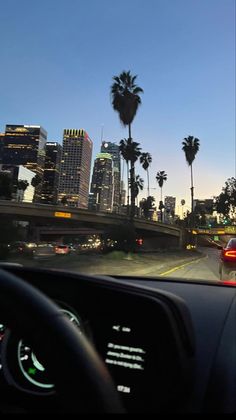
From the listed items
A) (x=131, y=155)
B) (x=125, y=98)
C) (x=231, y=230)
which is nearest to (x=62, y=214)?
(x=131, y=155)

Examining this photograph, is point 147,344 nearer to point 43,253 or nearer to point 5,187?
point 43,253

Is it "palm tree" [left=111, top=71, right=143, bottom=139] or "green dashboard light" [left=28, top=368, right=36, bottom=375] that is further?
"palm tree" [left=111, top=71, right=143, bottom=139]

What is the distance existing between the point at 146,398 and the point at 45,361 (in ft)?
2.51

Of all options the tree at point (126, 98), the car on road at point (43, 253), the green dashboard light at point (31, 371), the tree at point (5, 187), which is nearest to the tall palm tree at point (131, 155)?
the tree at point (126, 98)

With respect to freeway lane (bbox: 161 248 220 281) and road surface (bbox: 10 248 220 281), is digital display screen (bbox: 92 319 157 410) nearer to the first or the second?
freeway lane (bbox: 161 248 220 281)

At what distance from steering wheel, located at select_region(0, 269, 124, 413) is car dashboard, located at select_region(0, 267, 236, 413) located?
0.08m

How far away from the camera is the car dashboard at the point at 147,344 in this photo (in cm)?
207

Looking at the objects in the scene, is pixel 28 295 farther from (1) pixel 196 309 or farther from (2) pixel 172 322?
(1) pixel 196 309

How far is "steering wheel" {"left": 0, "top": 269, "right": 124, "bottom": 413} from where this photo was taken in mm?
1603

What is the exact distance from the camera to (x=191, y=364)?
2100 mm

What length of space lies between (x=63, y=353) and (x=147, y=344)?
2.37ft

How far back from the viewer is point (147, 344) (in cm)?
229

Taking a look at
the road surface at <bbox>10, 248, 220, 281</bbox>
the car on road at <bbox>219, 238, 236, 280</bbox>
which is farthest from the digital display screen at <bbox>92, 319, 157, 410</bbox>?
the car on road at <bbox>219, 238, 236, 280</bbox>

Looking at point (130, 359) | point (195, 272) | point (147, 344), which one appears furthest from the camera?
point (195, 272)
